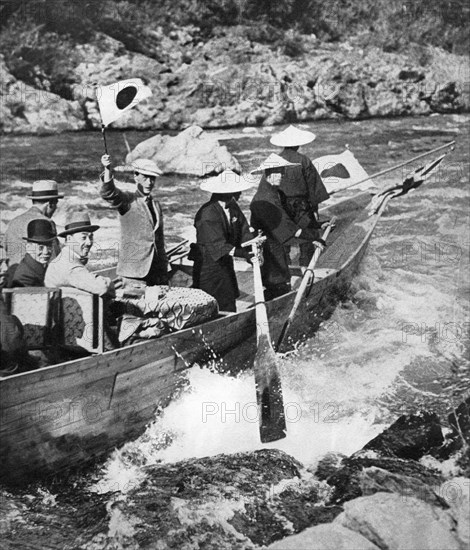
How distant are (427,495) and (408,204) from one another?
4354 millimetres

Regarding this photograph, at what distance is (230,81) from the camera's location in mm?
7332

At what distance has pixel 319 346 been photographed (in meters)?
6.10

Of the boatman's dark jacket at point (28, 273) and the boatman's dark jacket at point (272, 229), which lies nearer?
the boatman's dark jacket at point (28, 273)

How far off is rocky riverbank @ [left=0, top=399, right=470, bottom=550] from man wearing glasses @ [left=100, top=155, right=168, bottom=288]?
125 cm

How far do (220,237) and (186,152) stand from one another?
2933mm

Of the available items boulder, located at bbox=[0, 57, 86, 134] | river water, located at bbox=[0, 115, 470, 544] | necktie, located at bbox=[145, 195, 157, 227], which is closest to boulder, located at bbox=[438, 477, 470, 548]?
river water, located at bbox=[0, 115, 470, 544]

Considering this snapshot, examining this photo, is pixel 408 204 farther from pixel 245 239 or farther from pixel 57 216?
pixel 57 216

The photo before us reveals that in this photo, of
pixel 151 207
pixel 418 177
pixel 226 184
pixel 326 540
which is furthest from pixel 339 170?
pixel 326 540

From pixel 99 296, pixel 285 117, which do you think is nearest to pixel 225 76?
pixel 285 117

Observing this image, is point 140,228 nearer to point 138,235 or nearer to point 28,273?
point 138,235

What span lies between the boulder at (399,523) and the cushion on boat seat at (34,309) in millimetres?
1946

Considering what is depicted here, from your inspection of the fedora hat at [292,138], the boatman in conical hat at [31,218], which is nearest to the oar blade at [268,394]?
the boatman in conical hat at [31,218]

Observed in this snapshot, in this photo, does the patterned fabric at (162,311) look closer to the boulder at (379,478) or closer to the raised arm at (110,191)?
the raised arm at (110,191)

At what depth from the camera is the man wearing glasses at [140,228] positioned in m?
4.82
